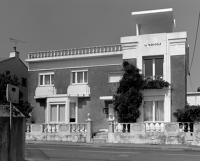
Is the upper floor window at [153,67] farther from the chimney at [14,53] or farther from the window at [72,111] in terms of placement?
the chimney at [14,53]

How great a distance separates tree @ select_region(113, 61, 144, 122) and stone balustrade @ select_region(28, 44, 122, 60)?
435 centimetres

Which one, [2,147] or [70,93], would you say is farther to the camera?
[70,93]

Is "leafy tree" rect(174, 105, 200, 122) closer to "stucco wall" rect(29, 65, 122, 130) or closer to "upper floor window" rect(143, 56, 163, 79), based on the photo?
"upper floor window" rect(143, 56, 163, 79)

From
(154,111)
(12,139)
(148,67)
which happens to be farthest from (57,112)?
(12,139)

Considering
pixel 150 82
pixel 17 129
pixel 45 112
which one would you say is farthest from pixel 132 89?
pixel 17 129

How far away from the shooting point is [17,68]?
41438 millimetres

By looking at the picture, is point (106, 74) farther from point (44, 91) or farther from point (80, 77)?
point (44, 91)

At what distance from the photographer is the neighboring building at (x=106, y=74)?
3006 cm

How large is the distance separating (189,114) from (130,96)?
15.6 ft

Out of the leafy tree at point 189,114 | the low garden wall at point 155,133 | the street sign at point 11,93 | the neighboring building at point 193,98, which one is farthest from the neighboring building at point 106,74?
the street sign at point 11,93

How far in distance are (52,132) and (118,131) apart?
5.89 meters

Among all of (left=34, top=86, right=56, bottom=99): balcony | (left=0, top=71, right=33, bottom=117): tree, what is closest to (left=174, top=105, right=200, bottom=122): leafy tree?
(left=34, top=86, right=56, bottom=99): balcony

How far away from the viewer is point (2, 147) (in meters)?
10.8

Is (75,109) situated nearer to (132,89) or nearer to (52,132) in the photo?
(52,132)
